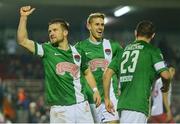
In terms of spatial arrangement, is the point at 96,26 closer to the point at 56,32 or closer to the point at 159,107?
the point at 56,32

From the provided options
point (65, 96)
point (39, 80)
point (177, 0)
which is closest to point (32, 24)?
point (39, 80)

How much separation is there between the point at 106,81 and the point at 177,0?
5.41ft

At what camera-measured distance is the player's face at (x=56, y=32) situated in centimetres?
487

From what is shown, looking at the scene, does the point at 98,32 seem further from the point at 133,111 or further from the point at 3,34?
the point at 3,34

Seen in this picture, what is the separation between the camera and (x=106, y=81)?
4574 millimetres

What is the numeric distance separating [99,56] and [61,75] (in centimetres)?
66

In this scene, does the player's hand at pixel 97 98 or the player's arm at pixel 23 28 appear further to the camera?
the player's hand at pixel 97 98

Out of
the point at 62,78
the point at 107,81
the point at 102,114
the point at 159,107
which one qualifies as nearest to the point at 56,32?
the point at 62,78

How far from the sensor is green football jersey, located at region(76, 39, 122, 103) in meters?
5.27

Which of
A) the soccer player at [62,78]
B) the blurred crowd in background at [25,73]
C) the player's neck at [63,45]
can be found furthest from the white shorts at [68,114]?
the blurred crowd in background at [25,73]

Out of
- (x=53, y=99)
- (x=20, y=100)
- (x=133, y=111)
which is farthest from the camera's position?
(x=20, y=100)

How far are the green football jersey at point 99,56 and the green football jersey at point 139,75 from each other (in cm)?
74

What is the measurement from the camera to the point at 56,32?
192 inches

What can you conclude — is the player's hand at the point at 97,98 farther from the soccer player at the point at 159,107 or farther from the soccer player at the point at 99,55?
the soccer player at the point at 159,107
